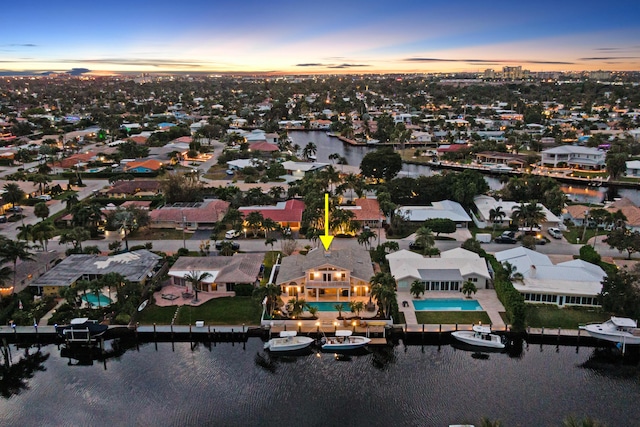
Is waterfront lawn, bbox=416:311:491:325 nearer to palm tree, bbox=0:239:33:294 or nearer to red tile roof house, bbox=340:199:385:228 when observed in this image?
red tile roof house, bbox=340:199:385:228

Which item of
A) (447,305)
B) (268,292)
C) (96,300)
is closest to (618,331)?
(447,305)

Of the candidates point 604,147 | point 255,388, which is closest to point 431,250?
point 255,388

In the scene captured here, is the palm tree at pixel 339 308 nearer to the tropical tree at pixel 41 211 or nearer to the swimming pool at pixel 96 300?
the swimming pool at pixel 96 300

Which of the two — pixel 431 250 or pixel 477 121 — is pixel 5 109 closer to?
pixel 477 121

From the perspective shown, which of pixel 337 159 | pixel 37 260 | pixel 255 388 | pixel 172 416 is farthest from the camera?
pixel 337 159

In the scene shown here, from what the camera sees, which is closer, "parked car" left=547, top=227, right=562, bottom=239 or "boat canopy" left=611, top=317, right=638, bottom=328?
"boat canopy" left=611, top=317, right=638, bottom=328

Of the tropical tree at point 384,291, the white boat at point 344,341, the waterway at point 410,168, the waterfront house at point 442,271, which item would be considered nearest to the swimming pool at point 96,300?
the white boat at point 344,341

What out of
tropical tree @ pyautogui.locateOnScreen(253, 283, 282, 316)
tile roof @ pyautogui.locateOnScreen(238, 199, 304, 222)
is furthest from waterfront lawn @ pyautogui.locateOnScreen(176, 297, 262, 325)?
tile roof @ pyautogui.locateOnScreen(238, 199, 304, 222)
